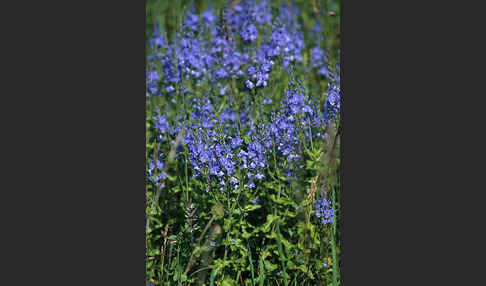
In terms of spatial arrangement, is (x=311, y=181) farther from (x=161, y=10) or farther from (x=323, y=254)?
(x=161, y=10)

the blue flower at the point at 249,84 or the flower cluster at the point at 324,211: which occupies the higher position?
the blue flower at the point at 249,84

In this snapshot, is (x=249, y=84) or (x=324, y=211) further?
(x=249, y=84)

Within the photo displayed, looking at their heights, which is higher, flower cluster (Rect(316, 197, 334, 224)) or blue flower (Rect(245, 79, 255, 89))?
blue flower (Rect(245, 79, 255, 89))

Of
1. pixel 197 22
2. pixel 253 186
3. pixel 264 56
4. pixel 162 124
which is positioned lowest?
pixel 253 186

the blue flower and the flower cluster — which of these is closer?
the flower cluster

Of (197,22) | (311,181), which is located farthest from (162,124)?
(311,181)

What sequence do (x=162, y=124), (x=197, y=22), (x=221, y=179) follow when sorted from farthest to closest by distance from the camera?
(x=197, y=22)
(x=162, y=124)
(x=221, y=179)

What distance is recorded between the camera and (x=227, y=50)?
505cm

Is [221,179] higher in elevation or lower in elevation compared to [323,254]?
higher

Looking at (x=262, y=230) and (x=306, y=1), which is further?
(x=306, y=1)

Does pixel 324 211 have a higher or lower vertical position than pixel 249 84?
lower

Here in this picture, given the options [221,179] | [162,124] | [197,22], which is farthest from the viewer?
[197,22]

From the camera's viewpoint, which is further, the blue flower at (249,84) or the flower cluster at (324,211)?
the blue flower at (249,84)

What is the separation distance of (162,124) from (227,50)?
826mm
